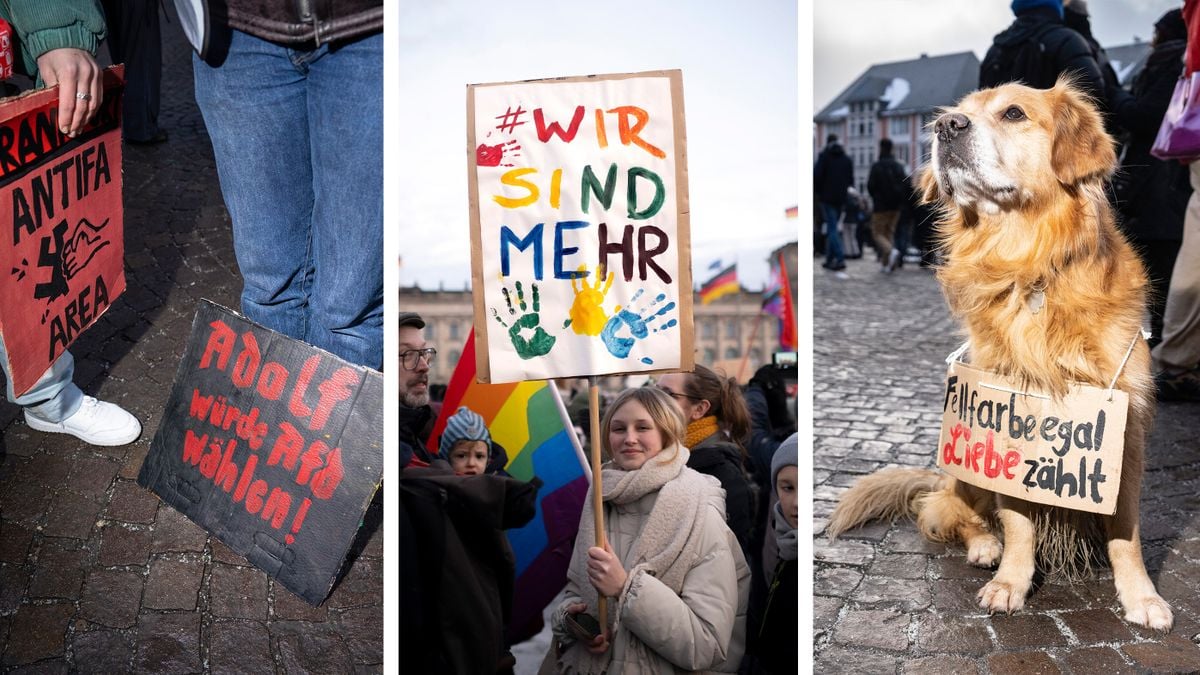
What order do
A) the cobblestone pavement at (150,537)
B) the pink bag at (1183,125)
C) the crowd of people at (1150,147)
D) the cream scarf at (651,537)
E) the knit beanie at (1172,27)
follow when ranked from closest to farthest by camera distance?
the cream scarf at (651,537), the cobblestone pavement at (150,537), the pink bag at (1183,125), the crowd of people at (1150,147), the knit beanie at (1172,27)

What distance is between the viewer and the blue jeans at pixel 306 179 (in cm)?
296

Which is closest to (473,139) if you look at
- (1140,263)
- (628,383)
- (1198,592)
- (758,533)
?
(628,383)

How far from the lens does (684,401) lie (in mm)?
2646

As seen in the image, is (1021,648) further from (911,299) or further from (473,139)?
(911,299)

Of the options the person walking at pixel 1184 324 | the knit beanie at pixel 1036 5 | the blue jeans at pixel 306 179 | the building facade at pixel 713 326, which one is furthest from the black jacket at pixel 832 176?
the building facade at pixel 713 326

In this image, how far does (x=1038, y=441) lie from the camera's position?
114 inches

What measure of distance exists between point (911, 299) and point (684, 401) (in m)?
5.45

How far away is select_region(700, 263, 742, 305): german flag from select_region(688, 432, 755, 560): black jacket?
1.13ft

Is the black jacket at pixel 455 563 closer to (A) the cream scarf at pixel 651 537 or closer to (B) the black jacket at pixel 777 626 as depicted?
(A) the cream scarf at pixel 651 537

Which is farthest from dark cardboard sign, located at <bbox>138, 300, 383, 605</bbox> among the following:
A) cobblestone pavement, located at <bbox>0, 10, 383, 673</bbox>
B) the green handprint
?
the green handprint

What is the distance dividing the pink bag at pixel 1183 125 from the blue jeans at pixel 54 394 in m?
A: 4.04

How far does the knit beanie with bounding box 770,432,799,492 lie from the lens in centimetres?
260

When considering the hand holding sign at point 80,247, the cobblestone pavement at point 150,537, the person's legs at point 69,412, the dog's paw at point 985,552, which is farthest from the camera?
the dog's paw at point 985,552

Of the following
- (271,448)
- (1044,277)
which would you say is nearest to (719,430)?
(1044,277)
